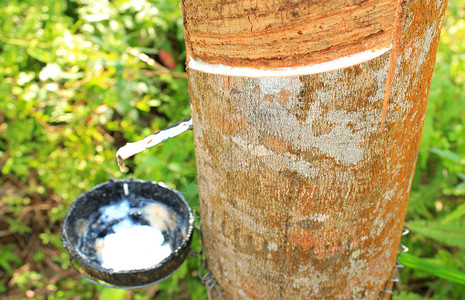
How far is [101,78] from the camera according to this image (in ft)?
8.79

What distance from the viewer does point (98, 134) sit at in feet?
9.65

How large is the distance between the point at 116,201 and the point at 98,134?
4.00 ft

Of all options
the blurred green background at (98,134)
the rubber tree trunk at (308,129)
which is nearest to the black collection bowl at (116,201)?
the rubber tree trunk at (308,129)

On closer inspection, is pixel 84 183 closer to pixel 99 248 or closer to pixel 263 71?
pixel 99 248

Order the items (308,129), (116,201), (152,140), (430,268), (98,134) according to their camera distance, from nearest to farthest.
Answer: (308,129) < (152,140) < (430,268) < (116,201) < (98,134)

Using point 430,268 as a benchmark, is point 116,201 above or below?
above

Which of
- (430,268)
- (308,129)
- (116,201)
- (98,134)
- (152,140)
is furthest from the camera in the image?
(98,134)

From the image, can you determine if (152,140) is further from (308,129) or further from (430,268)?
(430,268)

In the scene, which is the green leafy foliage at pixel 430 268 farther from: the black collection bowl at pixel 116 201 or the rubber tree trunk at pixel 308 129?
the black collection bowl at pixel 116 201

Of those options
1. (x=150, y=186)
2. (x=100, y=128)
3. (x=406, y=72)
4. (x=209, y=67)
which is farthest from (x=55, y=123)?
(x=406, y=72)

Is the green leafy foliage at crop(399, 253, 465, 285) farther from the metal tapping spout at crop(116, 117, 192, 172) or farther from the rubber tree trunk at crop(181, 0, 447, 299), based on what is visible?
the metal tapping spout at crop(116, 117, 192, 172)

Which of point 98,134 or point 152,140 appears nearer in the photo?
point 152,140

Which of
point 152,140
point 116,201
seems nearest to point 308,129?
point 152,140

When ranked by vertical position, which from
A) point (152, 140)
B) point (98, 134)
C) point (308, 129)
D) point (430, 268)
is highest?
point (308, 129)
